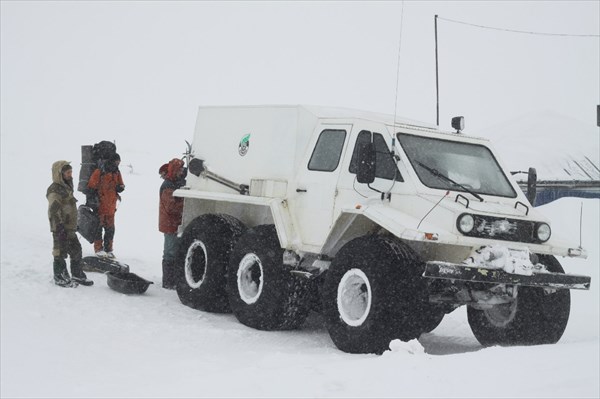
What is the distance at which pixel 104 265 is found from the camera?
12.4m

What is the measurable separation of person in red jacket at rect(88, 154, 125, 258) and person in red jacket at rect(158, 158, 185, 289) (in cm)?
74

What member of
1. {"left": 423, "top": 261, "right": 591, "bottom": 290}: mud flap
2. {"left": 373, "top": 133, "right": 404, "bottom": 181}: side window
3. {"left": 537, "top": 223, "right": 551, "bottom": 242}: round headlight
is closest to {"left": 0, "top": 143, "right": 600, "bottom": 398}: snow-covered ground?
{"left": 423, "top": 261, "right": 591, "bottom": 290}: mud flap

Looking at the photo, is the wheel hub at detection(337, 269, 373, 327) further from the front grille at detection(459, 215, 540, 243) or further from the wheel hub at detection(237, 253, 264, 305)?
the wheel hub at detection(237, 253, 264, 305)

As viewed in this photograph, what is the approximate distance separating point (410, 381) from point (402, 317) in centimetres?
218

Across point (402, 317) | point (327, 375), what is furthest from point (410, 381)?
point (402, 317)

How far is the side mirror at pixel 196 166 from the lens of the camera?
39.2 feet

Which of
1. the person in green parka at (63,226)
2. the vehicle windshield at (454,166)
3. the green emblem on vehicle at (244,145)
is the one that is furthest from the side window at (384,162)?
the person in green parka at (63,226)

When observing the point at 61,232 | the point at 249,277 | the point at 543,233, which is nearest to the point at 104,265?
the point at 61,232

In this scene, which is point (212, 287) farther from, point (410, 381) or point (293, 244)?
point (410, 381)

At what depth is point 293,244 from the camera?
9867 millimetres

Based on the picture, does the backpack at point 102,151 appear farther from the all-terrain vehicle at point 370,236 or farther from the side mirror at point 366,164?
the side mirror at point 366,164

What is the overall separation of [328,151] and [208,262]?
2.59m

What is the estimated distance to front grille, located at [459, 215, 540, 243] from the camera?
8406mm

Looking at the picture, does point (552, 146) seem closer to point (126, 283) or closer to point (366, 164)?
point (126, 283)
